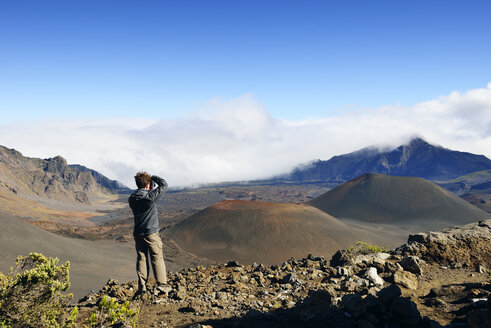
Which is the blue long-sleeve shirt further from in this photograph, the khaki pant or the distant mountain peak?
the distant mountain peak

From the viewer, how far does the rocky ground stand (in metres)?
4.19

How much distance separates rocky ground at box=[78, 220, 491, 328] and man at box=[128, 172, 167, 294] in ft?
1.69

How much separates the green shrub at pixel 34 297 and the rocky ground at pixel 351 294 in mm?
1277

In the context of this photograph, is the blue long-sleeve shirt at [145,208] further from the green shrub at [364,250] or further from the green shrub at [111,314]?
the green shrub at [364,250]

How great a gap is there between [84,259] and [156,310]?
2121cm

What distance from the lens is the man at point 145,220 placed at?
18.6 feet

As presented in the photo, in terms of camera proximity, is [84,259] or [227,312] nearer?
[227,312]

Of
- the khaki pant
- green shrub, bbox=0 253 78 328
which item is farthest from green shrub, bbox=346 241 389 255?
→ green shrub, bbox=0 253 78 328

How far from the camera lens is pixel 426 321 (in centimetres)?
397

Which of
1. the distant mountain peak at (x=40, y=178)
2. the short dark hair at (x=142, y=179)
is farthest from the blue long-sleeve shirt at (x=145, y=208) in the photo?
the distant mountain peak at (x=40, y=178)

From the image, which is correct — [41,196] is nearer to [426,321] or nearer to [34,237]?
[34,237]

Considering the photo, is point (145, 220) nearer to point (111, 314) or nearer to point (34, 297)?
point (34, 297)

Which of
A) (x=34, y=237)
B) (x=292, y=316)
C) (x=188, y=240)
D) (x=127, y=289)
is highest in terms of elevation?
(x=292, y=316)

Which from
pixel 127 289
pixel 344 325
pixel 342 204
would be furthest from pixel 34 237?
pixel 342 204
